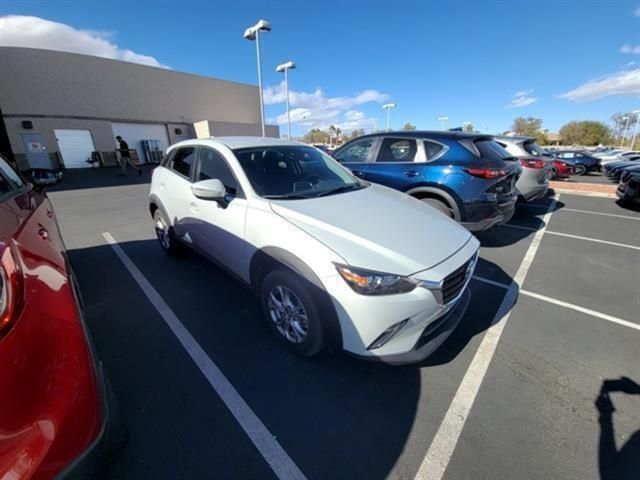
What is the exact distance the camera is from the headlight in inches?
72.9

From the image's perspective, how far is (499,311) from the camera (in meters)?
3.15

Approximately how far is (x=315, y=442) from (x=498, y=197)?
13.1ft

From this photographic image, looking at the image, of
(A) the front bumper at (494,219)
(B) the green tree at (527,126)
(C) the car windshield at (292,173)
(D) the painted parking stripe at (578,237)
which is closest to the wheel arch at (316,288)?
(C) the car windshield at (292,173)

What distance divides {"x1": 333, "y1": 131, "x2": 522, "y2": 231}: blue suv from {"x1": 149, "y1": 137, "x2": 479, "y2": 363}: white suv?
4.61 feet

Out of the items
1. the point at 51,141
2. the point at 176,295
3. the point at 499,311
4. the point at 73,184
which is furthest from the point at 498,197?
the point at 51,141

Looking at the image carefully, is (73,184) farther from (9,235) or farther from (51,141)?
(9,235)

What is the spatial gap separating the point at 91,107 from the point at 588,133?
3060 inches

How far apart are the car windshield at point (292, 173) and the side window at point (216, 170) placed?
6.9 inches

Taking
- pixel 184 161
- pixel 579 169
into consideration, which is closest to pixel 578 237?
pixel 184 161

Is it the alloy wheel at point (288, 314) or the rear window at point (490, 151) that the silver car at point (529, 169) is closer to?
the rear window at point (490, 151)

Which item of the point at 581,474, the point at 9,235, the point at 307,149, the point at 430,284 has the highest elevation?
the point at 307,149

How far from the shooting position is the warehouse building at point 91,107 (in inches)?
736

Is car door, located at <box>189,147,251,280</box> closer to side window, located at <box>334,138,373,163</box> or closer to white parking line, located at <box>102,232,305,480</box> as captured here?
white parking line, located at <box>102,232,305,480</box>

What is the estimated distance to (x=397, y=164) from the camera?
4691mm
